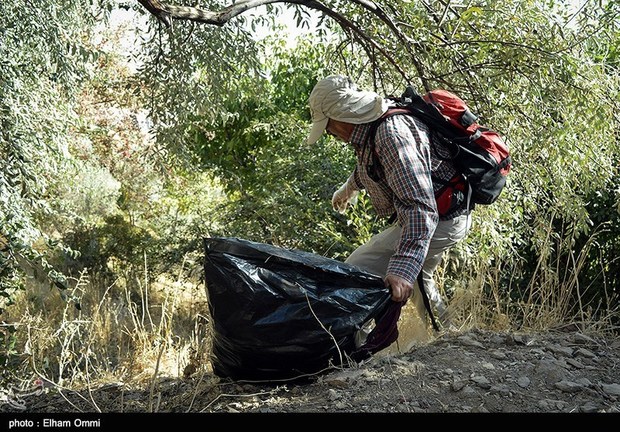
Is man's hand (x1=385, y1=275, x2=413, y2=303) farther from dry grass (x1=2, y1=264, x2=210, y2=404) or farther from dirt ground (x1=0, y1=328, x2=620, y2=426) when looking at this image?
dry grass (x1=2, y1=264, x2=210, y2=404)

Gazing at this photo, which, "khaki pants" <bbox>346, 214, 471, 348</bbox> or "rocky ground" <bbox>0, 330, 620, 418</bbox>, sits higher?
"khaki pants" <bbox>346, 214, 471, 348</bbox>

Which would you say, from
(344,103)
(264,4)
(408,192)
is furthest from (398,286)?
(264,4)

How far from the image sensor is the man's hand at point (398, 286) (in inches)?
132

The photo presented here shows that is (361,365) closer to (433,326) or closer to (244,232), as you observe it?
(433,326)

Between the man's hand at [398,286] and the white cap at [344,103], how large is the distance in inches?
31.0

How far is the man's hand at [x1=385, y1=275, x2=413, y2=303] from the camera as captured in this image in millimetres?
3348

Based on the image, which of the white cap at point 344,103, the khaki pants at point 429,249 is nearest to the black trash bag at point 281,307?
the khaki pants at point 429,249

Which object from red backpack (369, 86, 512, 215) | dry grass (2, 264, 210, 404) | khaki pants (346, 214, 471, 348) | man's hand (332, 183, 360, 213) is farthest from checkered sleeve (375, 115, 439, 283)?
dry grass (2, 264, 210, 404)

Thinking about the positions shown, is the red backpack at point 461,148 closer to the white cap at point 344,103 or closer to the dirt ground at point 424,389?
the white cap at point 344,103

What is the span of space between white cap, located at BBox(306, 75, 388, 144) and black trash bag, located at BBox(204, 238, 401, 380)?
2.38 feet

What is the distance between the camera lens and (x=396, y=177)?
341cm

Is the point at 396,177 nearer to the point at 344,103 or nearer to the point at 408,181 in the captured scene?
the point at 408,181

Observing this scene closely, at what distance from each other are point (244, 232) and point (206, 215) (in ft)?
4.76

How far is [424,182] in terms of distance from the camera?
3.41 meters
